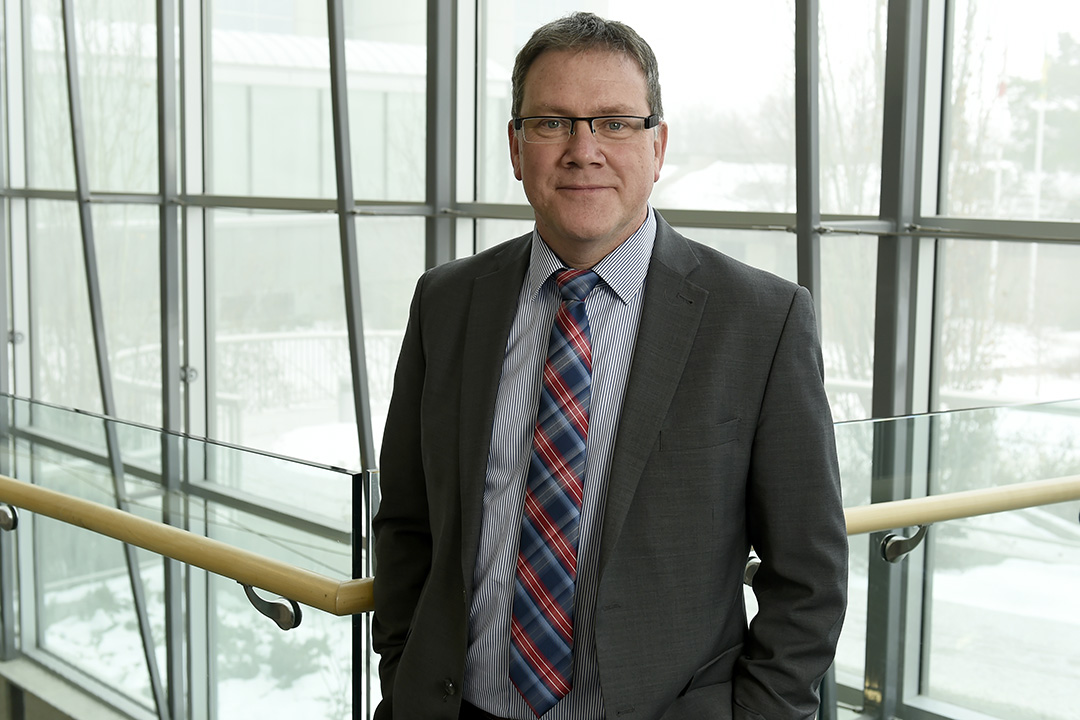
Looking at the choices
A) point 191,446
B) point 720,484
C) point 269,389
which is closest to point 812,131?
point 191,446

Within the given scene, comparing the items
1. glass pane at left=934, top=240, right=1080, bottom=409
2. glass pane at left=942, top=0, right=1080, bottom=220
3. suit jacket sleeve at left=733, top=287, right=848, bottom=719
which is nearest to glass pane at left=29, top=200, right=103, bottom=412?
glass pane at left=934, top=240, right=1080, bottom=409

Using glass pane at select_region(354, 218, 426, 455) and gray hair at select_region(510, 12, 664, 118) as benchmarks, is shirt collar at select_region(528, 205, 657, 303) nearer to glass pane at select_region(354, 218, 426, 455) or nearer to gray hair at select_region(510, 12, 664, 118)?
gray hair at select_region(510, 12, 664, 118)

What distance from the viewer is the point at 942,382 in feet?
17.3

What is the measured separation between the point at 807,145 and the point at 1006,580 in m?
2.43

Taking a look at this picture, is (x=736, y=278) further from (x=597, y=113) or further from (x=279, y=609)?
(x=279, y=609)

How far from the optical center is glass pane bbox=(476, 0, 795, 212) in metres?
5.50

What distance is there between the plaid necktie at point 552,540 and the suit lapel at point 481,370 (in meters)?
0.07

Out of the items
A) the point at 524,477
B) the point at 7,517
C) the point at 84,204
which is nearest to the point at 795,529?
the point at 524,477

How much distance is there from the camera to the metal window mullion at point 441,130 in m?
6.68

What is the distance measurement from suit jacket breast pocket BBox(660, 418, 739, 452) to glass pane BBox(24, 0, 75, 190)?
9.48m

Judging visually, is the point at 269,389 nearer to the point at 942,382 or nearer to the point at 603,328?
the point at 942,382

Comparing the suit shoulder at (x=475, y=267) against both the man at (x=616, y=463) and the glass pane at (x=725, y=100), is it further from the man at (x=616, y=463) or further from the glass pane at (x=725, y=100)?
the glass pane at (x=725, y=100)

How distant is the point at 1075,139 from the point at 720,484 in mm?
3820

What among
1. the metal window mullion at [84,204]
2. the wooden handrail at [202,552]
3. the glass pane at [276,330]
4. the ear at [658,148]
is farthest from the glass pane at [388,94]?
the ear at [658,148]
